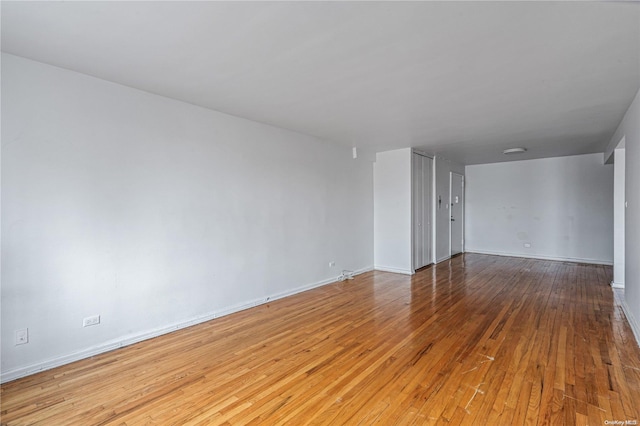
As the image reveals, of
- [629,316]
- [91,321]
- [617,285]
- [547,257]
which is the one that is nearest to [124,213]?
[91,321]

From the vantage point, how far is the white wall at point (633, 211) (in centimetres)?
309

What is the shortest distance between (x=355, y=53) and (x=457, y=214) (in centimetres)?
696

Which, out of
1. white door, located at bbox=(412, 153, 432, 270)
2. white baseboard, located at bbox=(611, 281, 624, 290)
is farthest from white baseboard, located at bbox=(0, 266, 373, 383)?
white baseboard, located at bbox=(611, 281, 624, 290)

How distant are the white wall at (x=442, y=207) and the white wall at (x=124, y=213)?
3.79 m

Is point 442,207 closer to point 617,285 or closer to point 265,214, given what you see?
point 617,285

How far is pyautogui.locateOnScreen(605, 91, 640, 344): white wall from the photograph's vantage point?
3088 mm

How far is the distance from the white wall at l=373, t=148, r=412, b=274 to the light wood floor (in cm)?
205

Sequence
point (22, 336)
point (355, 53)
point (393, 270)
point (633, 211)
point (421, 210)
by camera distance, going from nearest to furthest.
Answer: point (355, 53), point (22, 336), point (633, 211), point (393, 270), point (421, 210)

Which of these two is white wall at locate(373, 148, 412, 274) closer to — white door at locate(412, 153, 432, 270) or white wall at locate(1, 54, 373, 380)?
white door at locate(412, 153, 432, 270)

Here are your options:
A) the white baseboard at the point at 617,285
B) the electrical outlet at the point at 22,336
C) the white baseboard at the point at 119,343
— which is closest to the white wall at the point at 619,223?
the white baseboard at the point at 617,285

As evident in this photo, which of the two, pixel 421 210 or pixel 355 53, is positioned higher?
pixel 355 53

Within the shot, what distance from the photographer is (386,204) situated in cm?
629

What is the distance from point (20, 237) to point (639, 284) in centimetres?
556

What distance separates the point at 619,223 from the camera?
16.7 ft
